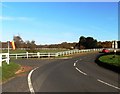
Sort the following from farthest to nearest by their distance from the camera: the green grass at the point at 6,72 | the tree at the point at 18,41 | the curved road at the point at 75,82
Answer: the tree at the point at 18,41 → the green grass at the point at 6,72 → the curved road at the point at 75,82

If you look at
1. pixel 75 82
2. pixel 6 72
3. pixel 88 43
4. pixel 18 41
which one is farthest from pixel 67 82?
pixel 18 41

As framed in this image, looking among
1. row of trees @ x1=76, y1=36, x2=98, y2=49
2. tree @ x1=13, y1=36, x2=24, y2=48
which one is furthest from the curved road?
tree @ x1=13, y1=36, x2=24, y2=48

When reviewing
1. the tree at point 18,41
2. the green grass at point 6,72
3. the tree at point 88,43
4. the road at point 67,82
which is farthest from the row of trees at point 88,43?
the road at point 67,82

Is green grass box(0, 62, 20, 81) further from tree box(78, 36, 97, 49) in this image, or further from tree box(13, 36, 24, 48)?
tree box(13, 36, 24, 48)

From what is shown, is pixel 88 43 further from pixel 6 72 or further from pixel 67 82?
pixel 67 82

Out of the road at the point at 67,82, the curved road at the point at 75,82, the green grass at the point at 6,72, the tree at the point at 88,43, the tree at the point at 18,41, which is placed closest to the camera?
the road at the point at 67,82

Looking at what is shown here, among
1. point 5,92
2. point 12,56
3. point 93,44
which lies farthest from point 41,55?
point 93,44

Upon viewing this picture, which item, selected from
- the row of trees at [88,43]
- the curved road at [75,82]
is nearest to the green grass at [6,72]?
the curved road at [75,82]

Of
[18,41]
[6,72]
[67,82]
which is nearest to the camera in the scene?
[67,82]

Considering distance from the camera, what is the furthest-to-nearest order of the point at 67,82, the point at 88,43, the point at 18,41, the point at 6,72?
1. the point at 18,41
2. the point at 88,43
3. the point at 6,72
4. the point at 67,82

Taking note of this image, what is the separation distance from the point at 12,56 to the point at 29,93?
4276 cm

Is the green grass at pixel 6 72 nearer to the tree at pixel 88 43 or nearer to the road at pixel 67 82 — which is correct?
the road at pixel 67 82

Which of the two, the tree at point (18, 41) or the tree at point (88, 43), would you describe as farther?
the tree at point (18, 41)

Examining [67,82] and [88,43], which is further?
[88,43]
